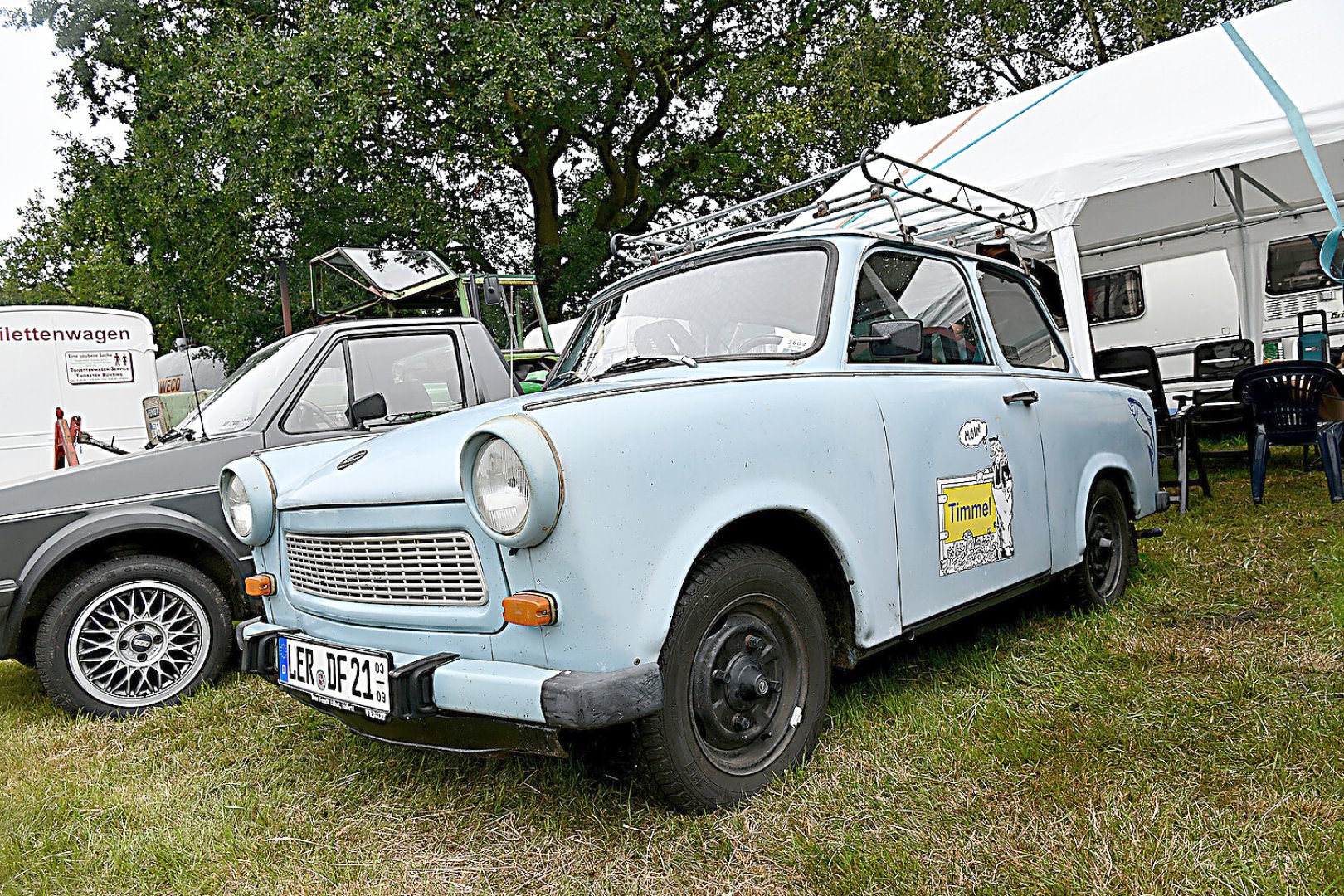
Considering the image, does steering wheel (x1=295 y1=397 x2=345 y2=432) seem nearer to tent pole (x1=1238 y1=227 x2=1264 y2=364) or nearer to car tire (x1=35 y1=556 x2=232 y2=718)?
car tire (x1=35 y1=556 x2=232 y2=718)

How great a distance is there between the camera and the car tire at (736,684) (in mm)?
2312

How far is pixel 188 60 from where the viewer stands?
14641mm

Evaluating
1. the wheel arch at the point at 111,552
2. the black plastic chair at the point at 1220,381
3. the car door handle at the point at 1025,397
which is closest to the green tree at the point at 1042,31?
the black plastic chair at the point at 1220,381

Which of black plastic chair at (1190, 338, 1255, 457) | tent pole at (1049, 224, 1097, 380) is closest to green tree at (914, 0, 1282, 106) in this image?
black plastic chair at (1190, 338, 1255, 457)

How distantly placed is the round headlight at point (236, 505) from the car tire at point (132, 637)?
1222mm

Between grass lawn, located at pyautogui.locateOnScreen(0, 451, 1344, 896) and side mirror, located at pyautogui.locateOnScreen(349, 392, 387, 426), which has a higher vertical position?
side mirror, located at pyautogui.locateOnScreen(349, 392, 387, 426)

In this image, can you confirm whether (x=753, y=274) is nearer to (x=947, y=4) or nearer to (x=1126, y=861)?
(x=1126, y=861)

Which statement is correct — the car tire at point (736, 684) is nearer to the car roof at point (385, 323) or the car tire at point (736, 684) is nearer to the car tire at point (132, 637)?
the car tire at point (132, 637)

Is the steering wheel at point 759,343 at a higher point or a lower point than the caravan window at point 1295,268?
lower

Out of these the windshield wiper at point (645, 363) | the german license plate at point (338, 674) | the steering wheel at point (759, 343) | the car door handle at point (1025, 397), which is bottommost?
the german license plate at point (338, 674)

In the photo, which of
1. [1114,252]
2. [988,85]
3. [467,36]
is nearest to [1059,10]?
[988,85]

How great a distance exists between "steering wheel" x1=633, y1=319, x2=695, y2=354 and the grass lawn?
56.7 inches

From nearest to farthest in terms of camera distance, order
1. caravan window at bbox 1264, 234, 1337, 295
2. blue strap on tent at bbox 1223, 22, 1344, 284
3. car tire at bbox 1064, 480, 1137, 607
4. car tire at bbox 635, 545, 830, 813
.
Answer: car tire at bbox 635, 545, 830, 813 < car tire at bbox 1064, 480, 1137, 607 < blue strap on tent at bbox 1223, 22, 1344, 284 < caravan window at bbox 1264, 234, 1337, 295

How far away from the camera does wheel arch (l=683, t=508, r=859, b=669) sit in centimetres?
268
